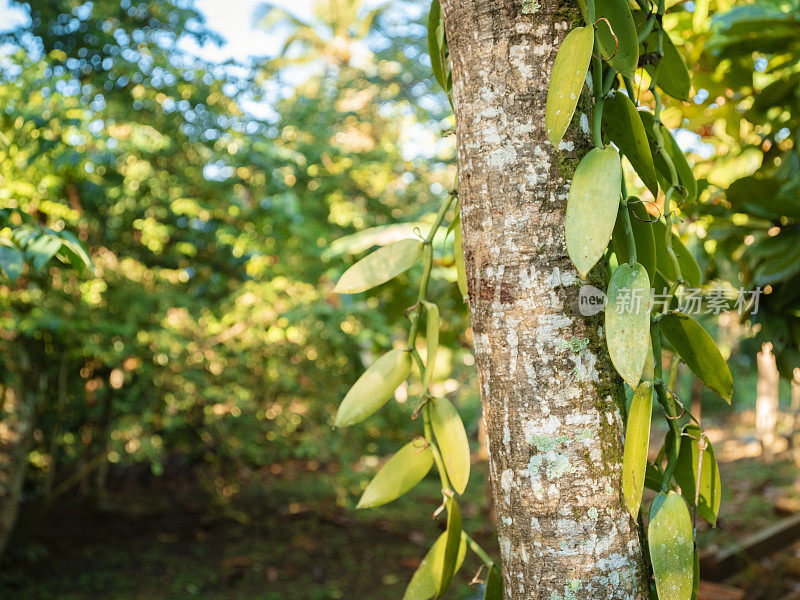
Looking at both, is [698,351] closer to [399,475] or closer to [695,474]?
[695,474]

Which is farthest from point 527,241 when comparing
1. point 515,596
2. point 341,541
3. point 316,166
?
point 341,541

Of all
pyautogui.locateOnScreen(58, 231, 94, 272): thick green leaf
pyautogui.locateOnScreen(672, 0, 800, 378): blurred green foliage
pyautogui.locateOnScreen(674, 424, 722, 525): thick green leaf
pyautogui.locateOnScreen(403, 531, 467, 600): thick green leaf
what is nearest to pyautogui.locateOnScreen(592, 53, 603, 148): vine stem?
pyautogui.locateOnScreen(674, 424, 722, 525): thick green leaf

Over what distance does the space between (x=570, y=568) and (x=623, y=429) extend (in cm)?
11

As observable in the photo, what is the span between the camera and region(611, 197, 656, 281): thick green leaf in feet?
1.70

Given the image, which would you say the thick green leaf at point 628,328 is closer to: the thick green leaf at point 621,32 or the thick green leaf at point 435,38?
the thick green leaf at point 621,32

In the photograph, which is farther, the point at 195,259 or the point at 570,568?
the point at 195,259

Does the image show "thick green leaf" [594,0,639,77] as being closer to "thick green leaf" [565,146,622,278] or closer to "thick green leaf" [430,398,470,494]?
"thick green leaf" [565,146,622,278]

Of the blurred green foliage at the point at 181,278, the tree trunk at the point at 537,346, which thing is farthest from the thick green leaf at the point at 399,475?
the blurred green foliage at the point at 181,278

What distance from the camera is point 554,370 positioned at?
0.48 metres

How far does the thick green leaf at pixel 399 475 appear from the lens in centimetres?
61

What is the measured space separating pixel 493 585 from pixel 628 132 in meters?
0.42

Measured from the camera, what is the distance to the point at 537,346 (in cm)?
48

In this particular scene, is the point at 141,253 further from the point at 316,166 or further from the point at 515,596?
the point at 515,596

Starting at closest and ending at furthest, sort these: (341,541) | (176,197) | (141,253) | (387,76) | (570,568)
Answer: (570,568)
(176,197)
(141,253)
(341,541)
(387,76)
